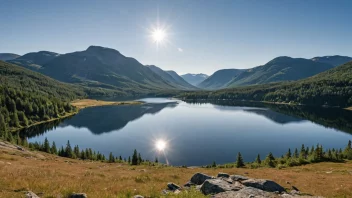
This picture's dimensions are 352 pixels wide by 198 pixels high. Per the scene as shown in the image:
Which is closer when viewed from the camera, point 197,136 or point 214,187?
point 214,187

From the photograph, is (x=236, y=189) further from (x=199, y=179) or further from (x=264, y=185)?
(x=199, y=179)

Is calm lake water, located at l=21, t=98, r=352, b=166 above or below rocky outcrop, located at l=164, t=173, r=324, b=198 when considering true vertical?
below

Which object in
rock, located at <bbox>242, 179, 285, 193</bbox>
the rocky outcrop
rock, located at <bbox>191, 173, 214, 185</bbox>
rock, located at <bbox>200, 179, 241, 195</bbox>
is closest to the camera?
the rocky outcrop

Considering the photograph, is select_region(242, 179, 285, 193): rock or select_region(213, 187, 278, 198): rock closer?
select_region(213, 187, 278, 198): rock

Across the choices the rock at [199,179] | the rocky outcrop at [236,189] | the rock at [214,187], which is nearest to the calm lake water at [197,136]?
the rock at [199,179]

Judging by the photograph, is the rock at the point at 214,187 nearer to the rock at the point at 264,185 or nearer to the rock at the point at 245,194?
the rock at the point at 245,194

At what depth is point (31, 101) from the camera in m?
176

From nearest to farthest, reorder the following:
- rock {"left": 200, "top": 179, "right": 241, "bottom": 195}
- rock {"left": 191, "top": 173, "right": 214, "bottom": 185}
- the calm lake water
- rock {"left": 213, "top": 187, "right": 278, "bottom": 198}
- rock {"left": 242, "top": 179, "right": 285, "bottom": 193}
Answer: rock {"left": 213, "top": 187, "right": 278, "bottom": 198} → rock {"left": 200, "top": 179, "right": 241, "bottom": 195} → rock {"left": 242, "top": 179, "right": 285, "bottom": 193} → rock {"left": 191, "top": 173, "right": 214, "bottom": 185} → the calm lake water

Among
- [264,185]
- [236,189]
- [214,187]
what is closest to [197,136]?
[264,185]

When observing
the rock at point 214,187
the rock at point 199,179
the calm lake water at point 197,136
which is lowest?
the calm lake water at point 197,136

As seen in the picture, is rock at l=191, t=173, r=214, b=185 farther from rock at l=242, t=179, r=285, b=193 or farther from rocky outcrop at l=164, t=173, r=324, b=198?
rock at l=242, t=179, r=285, b=193

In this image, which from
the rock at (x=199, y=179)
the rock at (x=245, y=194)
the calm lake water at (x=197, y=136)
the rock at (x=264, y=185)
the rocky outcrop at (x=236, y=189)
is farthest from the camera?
the calm lake water at (x=197, y=136)

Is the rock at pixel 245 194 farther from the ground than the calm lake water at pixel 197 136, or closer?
farther from the ground

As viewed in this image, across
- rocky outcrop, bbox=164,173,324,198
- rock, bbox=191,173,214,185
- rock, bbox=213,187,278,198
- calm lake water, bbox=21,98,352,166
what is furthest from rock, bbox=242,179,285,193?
calm lake water, bbox=21,98,352,166
